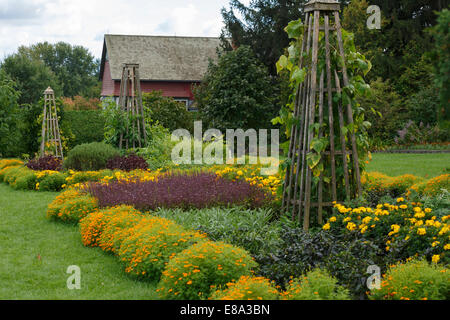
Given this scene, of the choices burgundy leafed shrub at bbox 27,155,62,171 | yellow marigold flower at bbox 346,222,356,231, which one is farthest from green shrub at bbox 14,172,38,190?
yellow marigold flower at bbox 346,222,356,231

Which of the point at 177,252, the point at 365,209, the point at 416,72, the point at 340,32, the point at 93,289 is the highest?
Result: the point at 416,72

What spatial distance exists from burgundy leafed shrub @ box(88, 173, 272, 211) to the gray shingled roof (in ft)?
76.6

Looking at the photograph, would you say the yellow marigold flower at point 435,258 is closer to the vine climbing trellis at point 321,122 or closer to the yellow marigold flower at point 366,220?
the yellow marigold flower at point 366,220

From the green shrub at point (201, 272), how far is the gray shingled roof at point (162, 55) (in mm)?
27353


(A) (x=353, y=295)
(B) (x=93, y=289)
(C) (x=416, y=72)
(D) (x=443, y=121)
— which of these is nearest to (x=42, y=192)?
(B) (x=93, y=289)

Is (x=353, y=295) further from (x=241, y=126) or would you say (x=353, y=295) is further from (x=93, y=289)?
(x=241, y=126)

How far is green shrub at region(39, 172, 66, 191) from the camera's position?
11836mm

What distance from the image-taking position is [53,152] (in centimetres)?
1681

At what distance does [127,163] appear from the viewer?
474 inches

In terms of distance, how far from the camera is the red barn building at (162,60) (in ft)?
105

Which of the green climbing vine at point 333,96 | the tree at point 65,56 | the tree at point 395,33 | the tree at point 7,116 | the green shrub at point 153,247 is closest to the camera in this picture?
the green shrub at point 153,247

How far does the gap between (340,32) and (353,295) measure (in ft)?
11.2

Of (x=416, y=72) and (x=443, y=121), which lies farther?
(x=416, y=72)

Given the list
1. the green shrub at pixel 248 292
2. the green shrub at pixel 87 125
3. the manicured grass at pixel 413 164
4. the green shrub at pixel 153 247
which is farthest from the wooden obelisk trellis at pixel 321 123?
the green shrub at pixel 87 125
